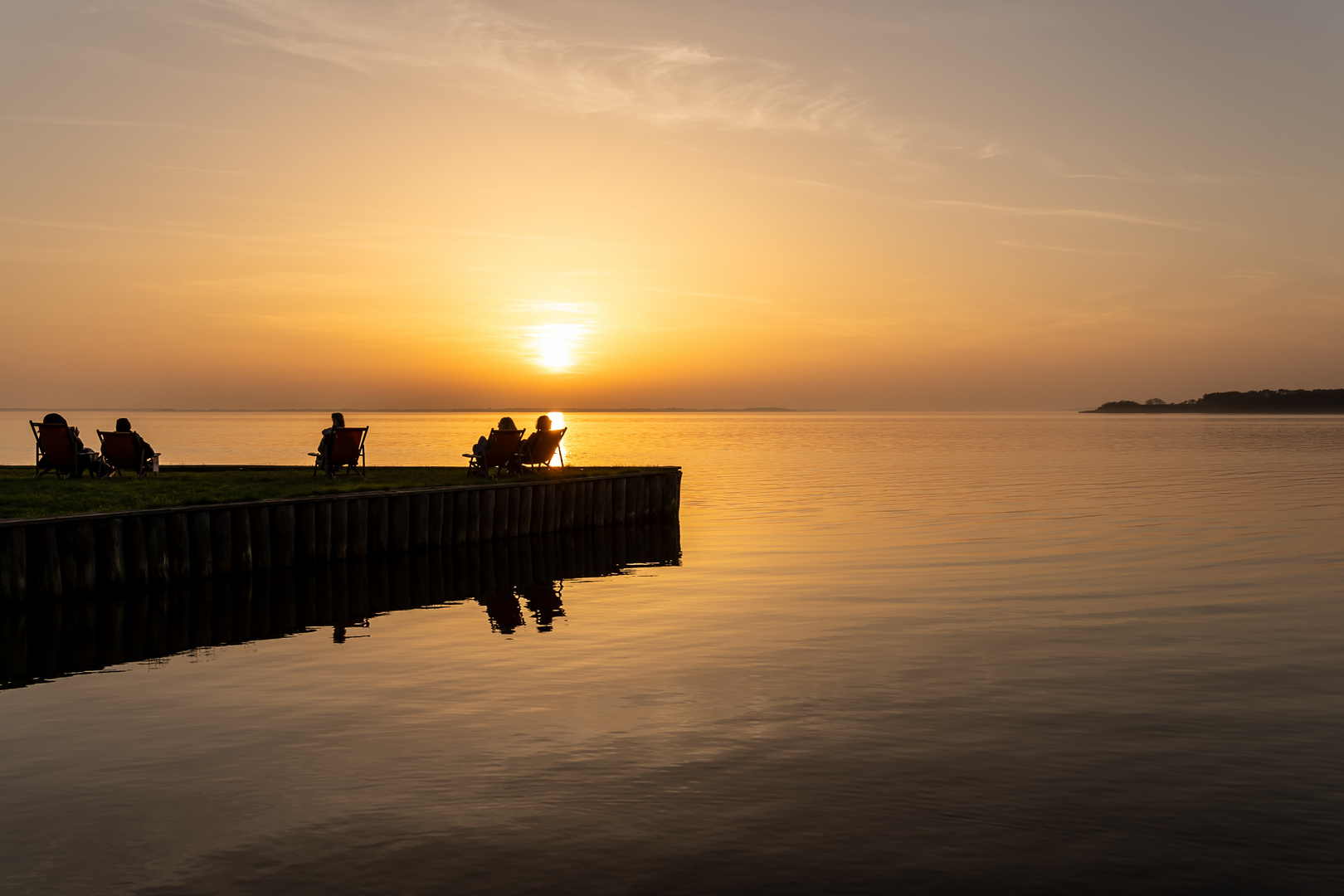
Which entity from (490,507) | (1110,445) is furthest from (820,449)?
(490,507)

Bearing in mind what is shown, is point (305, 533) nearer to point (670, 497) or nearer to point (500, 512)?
point (500, 512)

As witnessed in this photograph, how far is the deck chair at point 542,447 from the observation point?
28812 millimetres

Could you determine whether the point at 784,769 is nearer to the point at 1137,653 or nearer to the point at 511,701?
the point at 511,701

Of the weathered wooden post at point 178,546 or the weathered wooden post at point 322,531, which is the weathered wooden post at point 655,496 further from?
the weathered wooden post at point 178,546

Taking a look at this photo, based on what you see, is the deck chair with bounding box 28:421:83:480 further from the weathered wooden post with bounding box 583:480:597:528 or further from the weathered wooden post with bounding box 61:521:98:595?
the weathered wooden post with bounding box 583:480:597:528

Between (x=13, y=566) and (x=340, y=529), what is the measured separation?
20.2ft

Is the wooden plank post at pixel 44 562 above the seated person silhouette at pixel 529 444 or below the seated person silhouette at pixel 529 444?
below

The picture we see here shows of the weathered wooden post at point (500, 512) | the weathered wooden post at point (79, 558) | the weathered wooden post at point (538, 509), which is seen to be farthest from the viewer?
the weathered wooden post at point (538, 509)

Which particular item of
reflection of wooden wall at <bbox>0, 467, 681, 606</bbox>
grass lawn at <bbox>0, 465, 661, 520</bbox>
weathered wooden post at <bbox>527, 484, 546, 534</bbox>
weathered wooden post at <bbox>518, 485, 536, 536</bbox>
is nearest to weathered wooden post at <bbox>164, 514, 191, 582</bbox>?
reflection of wooden wall at <bbox>0, 467, 681, 606</bbox>

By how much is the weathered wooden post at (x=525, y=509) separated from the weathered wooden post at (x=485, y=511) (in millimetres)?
1038

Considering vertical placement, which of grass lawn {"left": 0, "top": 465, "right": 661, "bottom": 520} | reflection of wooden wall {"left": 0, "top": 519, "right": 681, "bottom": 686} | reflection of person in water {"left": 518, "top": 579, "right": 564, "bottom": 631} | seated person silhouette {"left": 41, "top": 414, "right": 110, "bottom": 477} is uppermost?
seated person silhouette {"left": 41, "top": 414, "right": 110, "bottom": 477}

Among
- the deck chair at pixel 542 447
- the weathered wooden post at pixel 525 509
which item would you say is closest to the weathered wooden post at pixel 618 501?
the deck chair at pixel 542 447

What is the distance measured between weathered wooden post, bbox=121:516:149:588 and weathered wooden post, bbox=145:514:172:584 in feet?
0.18

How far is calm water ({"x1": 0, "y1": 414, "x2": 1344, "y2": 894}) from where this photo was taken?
687 cm
